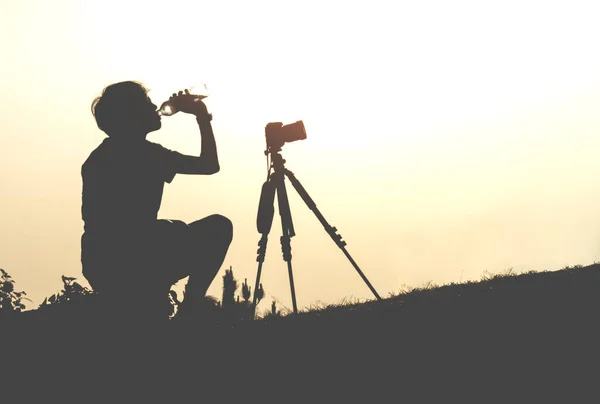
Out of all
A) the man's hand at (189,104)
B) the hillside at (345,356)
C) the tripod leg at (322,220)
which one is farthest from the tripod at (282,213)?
the man's hand at (189,104)

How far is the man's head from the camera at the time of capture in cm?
458

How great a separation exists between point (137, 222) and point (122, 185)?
0.90ft

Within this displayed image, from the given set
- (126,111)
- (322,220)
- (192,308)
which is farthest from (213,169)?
(322,220)

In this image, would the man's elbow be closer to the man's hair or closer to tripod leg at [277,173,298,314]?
the man's hair

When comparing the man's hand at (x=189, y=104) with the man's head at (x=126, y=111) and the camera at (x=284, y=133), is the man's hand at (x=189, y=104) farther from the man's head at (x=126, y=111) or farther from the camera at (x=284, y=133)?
the camera at (x=284, y=133)

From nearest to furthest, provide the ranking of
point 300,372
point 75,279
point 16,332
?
point 300,372 < point 16,332 < point 75,279

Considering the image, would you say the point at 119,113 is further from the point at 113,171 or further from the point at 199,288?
the point at 199,288

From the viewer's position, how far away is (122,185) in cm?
437

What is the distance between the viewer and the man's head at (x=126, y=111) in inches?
180

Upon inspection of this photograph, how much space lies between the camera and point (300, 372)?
3.84 m

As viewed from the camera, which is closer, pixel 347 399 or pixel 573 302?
pixel 347 399

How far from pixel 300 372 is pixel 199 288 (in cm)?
122

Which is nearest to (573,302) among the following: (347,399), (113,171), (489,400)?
(489,400)

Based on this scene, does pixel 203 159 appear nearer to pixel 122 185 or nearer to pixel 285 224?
pixel 122 185
